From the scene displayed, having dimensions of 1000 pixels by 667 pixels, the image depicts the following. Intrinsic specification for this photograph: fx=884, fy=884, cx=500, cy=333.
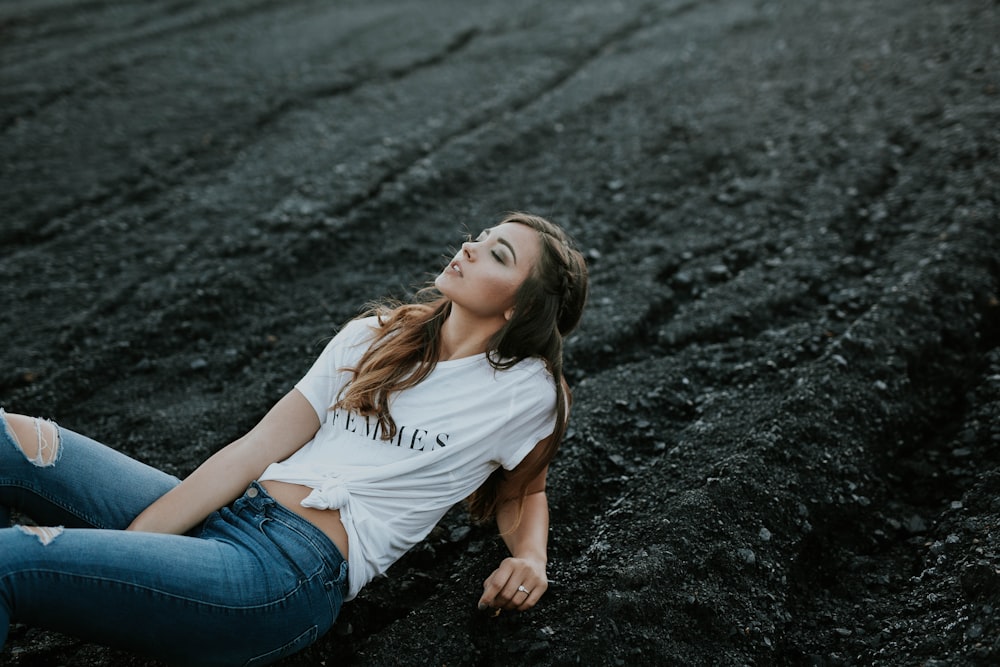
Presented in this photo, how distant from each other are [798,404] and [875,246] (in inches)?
65.9

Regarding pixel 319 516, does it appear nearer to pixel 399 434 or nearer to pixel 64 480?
pixel 399 434

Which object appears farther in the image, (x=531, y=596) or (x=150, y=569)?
(x=531, y=596)

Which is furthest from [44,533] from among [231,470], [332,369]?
[332,369]

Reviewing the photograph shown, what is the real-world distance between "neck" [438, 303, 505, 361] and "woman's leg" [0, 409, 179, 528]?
0.97m

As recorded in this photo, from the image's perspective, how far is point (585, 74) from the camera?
7.95 m

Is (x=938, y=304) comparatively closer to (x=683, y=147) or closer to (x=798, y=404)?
(x=798, y=404)

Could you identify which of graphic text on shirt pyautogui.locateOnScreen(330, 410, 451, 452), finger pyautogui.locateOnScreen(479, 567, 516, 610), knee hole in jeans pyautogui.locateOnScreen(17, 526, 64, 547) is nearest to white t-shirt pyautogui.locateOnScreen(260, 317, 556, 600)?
graphic text on shirt pyautogui.locateOnScreen(330, 410, 451, 452)

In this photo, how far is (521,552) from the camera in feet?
9.00

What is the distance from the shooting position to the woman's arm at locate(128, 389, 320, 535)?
Answer: 256cm

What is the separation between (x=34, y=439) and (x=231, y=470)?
0.54 metres

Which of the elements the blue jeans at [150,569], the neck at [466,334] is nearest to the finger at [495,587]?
the blue jeans at [150,569]

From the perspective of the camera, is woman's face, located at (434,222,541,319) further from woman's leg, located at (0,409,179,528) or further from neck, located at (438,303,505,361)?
woman's leg, located at (0,409,179,528)

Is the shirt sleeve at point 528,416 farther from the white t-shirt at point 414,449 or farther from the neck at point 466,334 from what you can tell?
the neck at point 466,334

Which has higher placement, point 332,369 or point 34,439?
point 34,439
